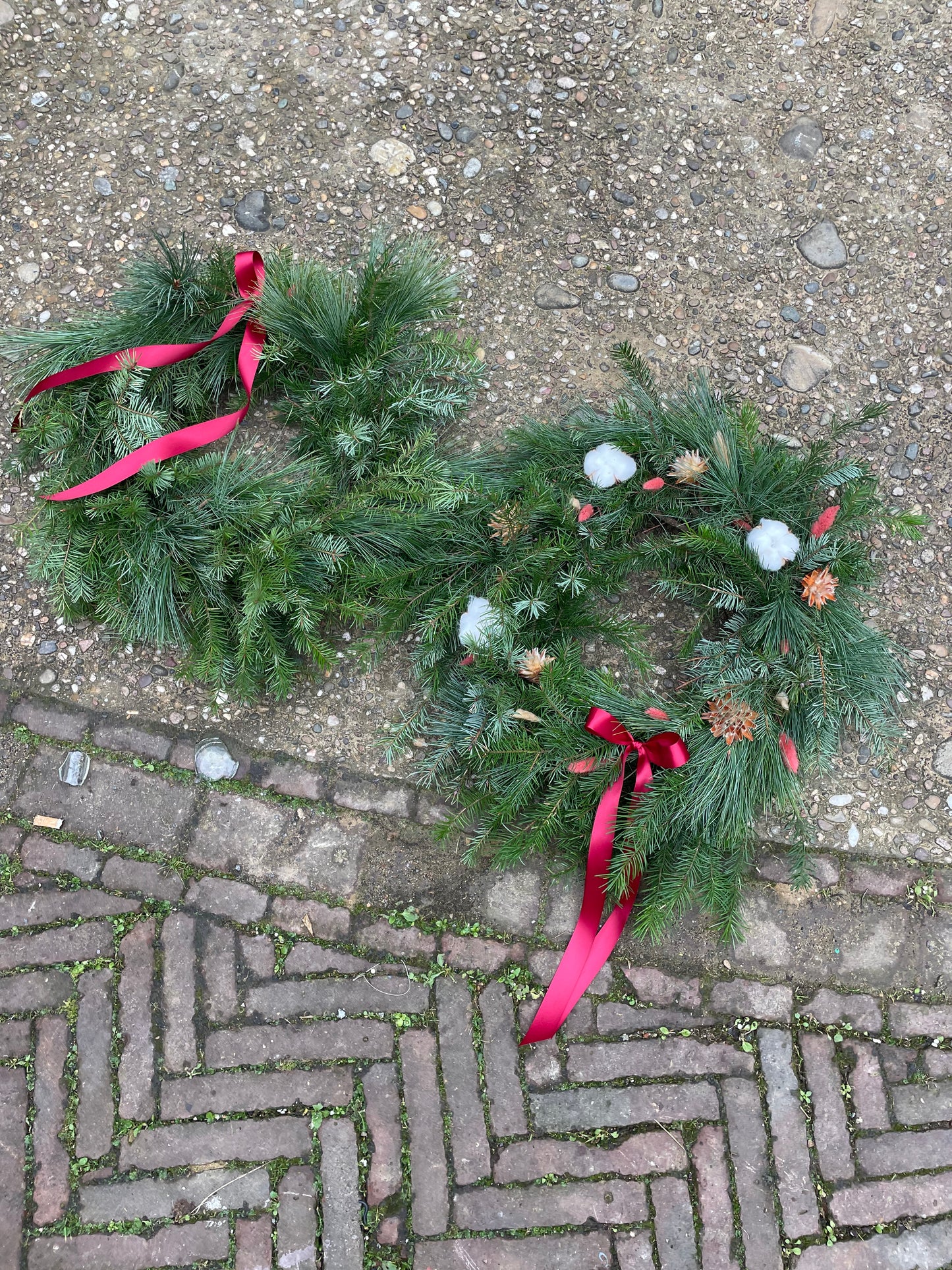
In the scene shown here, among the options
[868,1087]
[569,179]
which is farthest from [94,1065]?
[569,179]

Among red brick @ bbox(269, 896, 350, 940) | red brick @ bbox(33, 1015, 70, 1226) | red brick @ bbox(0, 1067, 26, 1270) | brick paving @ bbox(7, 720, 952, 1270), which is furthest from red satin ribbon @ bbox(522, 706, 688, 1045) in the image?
red brick @ bbox(0, 1067, 26, 1270)

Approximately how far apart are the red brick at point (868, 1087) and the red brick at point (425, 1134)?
121cm

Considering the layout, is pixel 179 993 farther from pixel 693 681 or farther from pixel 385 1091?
pixel 693 681

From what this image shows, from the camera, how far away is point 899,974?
2.66m

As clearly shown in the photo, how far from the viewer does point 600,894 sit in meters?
2.51

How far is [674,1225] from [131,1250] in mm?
1494

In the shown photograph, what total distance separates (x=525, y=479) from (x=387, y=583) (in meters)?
0.53

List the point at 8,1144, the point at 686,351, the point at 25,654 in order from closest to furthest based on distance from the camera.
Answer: the point at 8,1144
the point at 25,654
the point at 686,351

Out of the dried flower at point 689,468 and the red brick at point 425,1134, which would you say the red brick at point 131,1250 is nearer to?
the red brick at point 425,1134

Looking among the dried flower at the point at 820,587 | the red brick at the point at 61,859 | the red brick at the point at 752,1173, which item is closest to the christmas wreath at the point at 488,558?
the dried flower at the point at 820,587

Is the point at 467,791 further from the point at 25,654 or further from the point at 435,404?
the point at 25,654

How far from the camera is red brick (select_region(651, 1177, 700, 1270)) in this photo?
2.41m

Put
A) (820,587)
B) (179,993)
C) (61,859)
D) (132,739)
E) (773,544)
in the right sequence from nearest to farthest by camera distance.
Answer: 1. (820,587)
2. (773,544)
3. (179,993)
4. (61,859)
5. (132,739)

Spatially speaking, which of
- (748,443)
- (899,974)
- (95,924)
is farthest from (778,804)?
(95,924)
